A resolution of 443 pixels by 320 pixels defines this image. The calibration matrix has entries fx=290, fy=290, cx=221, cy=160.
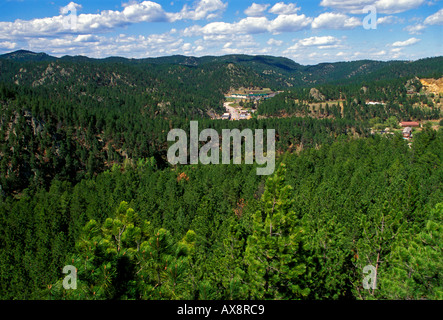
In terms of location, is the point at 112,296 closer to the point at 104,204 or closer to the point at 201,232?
the point at 201,232

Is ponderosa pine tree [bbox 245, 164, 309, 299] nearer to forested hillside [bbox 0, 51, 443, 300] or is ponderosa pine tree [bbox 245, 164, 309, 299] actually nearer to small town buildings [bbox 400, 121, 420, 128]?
forested hillside [bbox 0, 51, 443, 300]

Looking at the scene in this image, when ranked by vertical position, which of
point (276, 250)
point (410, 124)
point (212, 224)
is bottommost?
point (212, 224)

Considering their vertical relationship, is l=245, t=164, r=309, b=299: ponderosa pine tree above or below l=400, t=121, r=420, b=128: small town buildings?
below

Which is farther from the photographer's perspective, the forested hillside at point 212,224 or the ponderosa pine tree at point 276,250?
the ponderosa pine tree at point 276,250

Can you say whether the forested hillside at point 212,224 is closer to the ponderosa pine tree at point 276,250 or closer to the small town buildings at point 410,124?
the ponderosa pine tree at point 276,250

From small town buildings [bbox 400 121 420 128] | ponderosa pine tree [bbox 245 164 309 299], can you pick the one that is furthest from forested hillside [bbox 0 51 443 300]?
small town buildings [bbox 400 121 420 128]

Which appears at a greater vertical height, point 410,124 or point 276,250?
point 410,124

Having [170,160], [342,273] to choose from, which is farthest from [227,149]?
[342,273]

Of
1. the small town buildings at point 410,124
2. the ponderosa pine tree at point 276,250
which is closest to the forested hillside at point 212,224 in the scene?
the ponderosa pine tree at point 276,250

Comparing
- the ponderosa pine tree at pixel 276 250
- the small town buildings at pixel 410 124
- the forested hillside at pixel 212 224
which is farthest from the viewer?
the small town buildings at pixel 410 124

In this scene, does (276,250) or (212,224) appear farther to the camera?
(212,224)

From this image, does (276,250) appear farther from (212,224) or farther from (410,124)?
(410,124)

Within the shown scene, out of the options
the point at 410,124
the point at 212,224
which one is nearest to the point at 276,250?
the point at 212,224
